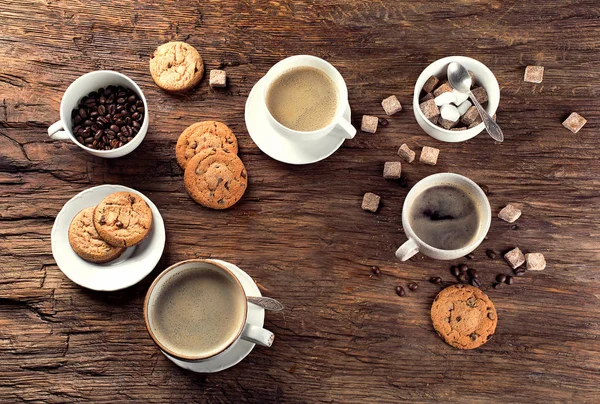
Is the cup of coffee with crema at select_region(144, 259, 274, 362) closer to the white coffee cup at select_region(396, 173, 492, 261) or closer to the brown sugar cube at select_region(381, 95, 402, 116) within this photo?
the white coffee cup at select_region(396, 173, 492, 261)

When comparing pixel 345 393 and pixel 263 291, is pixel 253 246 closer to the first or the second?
pixel 263 291

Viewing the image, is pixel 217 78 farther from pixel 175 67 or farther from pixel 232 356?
pixel 232 356

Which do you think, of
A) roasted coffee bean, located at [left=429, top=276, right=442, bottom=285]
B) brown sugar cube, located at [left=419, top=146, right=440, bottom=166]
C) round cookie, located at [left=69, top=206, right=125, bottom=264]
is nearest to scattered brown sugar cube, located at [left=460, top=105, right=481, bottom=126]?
brown sugar cube, located at [left=419, top=146, right=440, bottom=166]

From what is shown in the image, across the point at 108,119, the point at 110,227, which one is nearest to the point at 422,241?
the point at 110,227

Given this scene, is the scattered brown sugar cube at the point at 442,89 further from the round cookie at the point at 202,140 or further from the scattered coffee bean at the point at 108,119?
the scattered coffee bean at the point at 108,119

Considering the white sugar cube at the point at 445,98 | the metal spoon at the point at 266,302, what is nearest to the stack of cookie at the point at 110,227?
the metal spoon at the point at 266,302

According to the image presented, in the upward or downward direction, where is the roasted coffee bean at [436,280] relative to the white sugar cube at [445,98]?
downward
